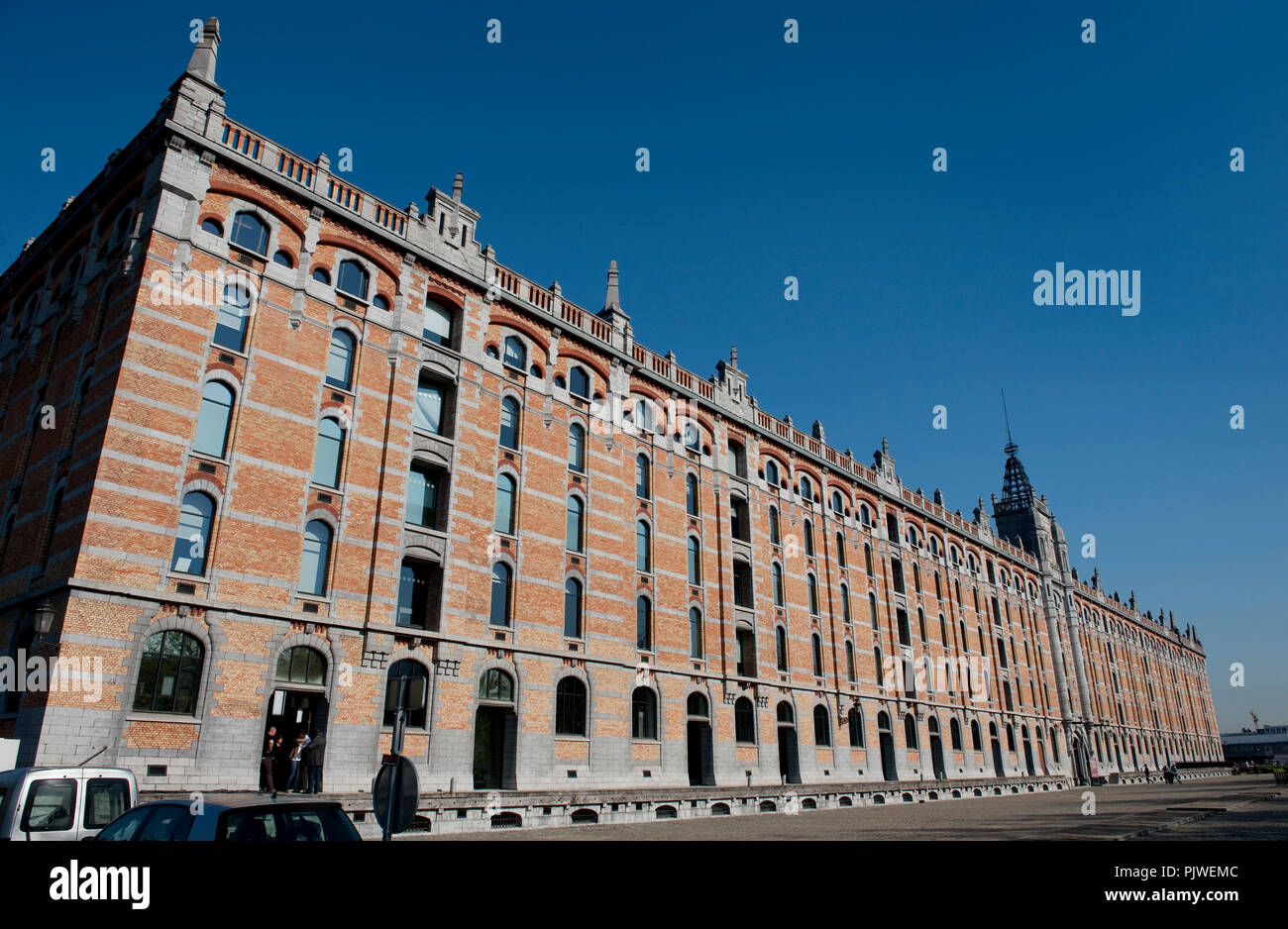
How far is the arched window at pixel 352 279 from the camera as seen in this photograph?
79.4ft

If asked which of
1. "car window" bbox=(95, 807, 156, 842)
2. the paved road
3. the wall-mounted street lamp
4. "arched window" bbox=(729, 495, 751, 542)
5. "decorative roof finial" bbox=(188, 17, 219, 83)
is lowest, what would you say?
the paved road

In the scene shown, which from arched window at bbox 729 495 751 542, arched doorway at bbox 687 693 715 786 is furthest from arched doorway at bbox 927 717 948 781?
arched doorway at bbox 687 693 715 786

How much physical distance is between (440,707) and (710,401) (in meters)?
19.2

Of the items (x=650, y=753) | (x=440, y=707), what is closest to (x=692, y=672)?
(x=650, y=753)

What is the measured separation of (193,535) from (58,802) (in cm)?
1013

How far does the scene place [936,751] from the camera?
46688mm

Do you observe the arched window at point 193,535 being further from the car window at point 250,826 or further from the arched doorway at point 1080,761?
the arched doorway at point 1080,761

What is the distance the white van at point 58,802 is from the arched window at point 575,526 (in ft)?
60.5

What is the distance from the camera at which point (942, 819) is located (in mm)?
26109

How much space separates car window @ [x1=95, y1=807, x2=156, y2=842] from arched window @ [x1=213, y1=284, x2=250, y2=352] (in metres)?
15.2

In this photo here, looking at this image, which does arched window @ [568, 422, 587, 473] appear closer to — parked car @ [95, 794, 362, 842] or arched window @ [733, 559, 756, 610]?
arched window @ [733, 559, 756, 610]

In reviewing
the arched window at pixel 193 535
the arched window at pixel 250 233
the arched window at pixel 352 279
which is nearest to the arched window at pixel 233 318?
the arched window at pixel 250 233

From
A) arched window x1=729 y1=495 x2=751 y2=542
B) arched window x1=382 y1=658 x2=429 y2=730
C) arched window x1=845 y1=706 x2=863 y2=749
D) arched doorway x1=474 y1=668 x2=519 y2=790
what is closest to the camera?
arched window x1=382 y1=658 x2=429 y2=730

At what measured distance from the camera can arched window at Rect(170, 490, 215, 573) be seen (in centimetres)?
1908
